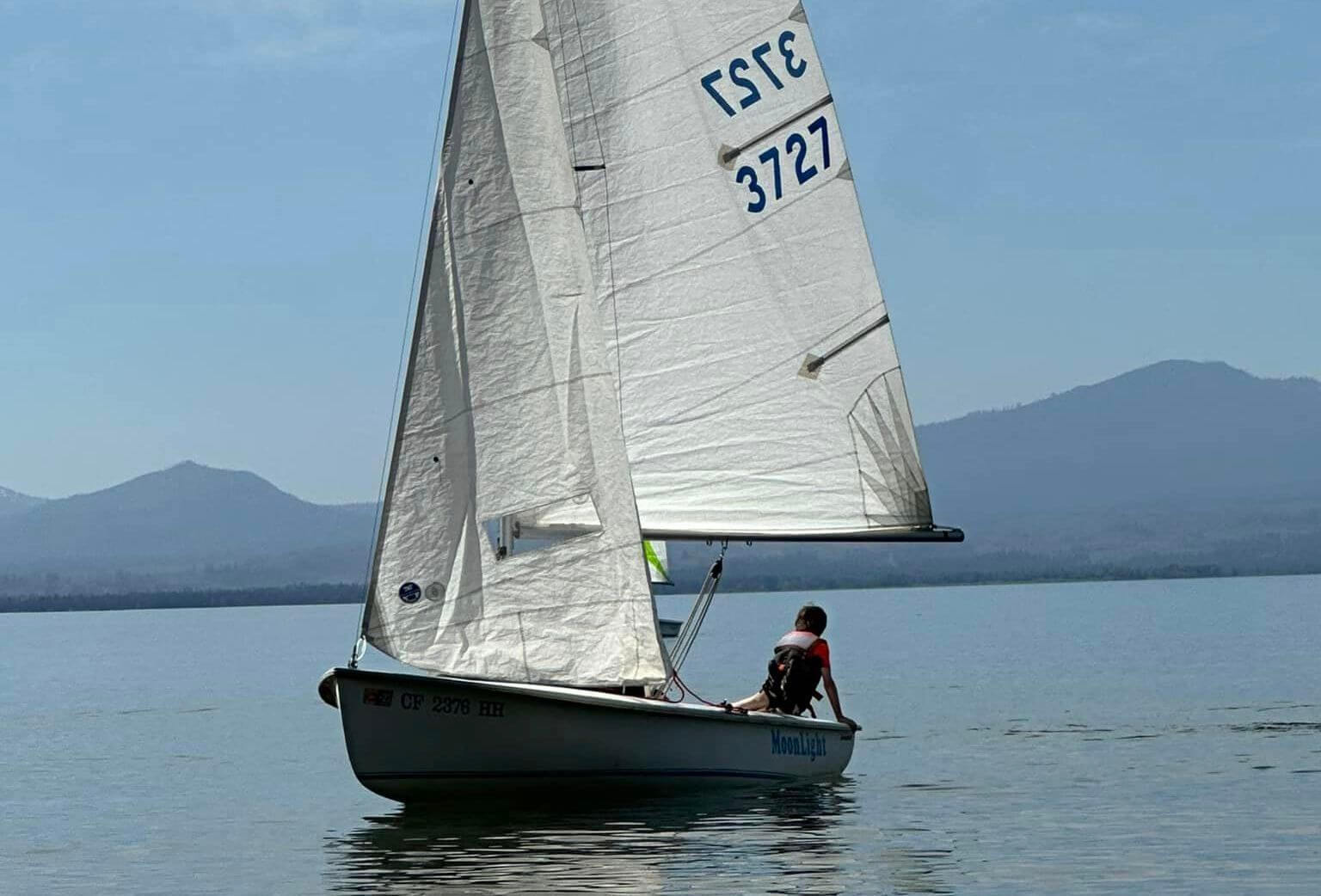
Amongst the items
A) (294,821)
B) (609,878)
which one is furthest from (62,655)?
(609,878)

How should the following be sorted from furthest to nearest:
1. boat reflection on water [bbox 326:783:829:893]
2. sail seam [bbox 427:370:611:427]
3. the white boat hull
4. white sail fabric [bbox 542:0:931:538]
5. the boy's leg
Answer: white sail fabric [bbox 542:0:931:538], the boy's leg, sail seam [bbox 427:370:611:427], the white boat hull, boat reflection on water [bbox 326:783:829:893]

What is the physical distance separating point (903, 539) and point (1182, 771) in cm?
594

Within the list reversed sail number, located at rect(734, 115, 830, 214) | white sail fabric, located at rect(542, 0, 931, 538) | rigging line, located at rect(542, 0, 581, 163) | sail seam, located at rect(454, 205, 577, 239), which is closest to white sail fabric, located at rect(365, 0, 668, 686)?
sail seam, located at rect(454, 205, 577, 239)

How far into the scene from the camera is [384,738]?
21188 millimetres

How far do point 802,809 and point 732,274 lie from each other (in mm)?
5937

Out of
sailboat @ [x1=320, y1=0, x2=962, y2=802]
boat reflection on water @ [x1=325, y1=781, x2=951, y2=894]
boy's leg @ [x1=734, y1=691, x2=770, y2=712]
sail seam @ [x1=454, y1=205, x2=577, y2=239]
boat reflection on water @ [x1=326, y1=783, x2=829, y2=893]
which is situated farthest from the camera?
boy's leg @ [x1=734, y1=691, x2=770, y2=712]

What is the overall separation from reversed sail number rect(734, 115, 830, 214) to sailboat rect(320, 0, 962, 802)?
0.03m

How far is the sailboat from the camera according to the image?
853 inches

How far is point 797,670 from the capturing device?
2352cm

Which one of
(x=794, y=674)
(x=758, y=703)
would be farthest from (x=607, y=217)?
(x=758, y=703)

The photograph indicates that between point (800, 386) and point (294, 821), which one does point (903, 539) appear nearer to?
point (800, 386)

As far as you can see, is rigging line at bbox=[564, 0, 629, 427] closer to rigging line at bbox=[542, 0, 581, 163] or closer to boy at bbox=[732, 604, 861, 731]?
rigging line at bbox=[542, 0, 581, 163]

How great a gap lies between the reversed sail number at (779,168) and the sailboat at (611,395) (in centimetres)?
3

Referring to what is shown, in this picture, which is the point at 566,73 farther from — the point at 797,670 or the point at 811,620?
the point at 797,670
